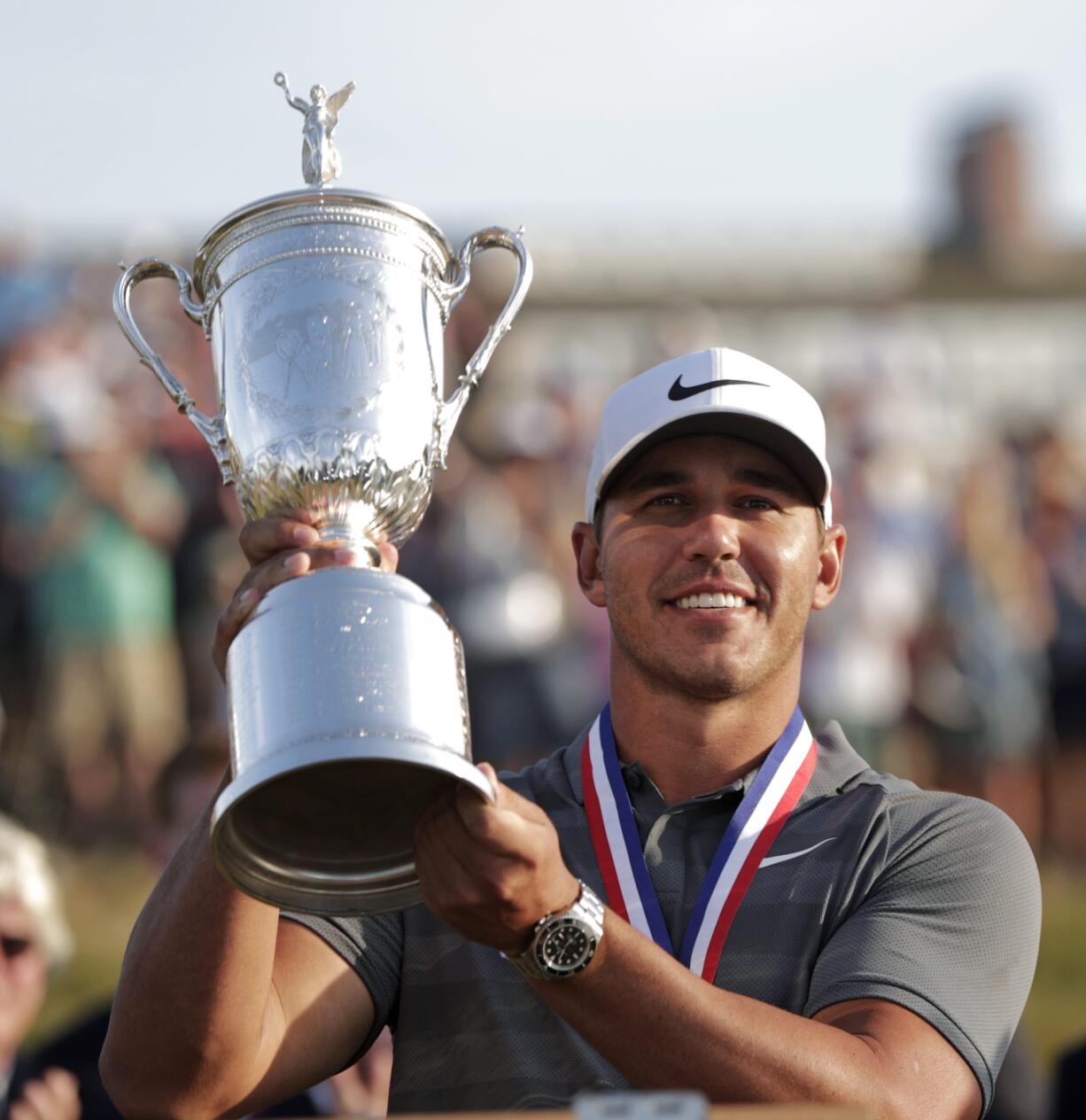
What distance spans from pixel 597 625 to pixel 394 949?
17.4ft

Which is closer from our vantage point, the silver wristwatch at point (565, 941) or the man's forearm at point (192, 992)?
the silver wristwatch at point (565, 941)

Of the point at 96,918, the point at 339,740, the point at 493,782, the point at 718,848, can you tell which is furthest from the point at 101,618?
the point at 493,782

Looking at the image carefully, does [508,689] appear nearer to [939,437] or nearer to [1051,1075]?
[1051,1075]

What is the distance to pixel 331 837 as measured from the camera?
2.43 metres

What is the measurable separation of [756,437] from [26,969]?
2852 millimetres

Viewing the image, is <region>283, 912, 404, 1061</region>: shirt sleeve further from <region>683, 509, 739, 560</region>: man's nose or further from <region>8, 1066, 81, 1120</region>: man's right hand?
<region>8, 1066, 81, 1120</region>: man's right hand

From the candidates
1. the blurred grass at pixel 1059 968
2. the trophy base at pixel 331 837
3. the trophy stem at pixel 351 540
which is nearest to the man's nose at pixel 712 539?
the trophy stem at pixel 351 540

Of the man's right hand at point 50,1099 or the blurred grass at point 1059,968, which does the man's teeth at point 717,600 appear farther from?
the blurred grass at point 1059,968

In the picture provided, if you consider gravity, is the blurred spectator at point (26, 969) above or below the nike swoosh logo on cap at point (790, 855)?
below

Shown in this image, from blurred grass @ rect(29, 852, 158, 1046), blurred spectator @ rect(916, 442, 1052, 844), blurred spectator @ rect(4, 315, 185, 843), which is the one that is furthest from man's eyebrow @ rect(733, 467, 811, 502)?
blurred spectator @ rect(916, 442, 1052, 844)

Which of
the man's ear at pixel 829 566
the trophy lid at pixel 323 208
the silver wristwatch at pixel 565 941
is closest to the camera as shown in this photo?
the silver wristwatch at pixel 565 941

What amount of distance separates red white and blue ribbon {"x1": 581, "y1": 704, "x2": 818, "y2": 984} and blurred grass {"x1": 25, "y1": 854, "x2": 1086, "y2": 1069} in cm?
386

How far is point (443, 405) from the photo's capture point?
9.11ft

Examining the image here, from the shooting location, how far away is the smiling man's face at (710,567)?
2793 millimetres
